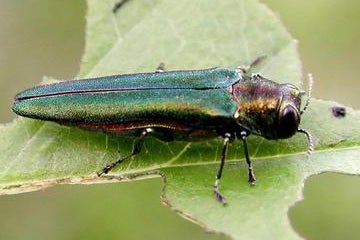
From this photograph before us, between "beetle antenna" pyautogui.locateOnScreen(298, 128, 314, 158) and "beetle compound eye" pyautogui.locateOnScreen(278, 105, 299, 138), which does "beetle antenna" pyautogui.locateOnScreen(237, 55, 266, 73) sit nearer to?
"beetle compound eye" pyautogui.locateOnScreen(278, 105, 299, 138)

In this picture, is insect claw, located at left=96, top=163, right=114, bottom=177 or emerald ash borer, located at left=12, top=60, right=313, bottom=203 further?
emerald ash borer, located at left=12, top=60, right=313, bottom=203

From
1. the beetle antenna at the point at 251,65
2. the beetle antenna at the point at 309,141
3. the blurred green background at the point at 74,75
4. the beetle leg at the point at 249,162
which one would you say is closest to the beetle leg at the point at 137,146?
the beetle leg at the point at 249,162

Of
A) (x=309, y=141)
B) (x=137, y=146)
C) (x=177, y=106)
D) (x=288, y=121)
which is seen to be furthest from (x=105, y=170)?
(x=309, y=141)

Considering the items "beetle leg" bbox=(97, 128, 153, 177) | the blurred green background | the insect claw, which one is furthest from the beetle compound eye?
the blurred green background

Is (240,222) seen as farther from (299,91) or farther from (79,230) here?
(79,230)

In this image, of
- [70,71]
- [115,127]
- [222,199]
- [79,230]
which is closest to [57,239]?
[79,230]

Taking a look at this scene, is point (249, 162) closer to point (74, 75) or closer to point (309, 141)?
point (309, 141)

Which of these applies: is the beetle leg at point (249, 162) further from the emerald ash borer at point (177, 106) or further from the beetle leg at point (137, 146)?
the beetle leg at point (137, 146)
